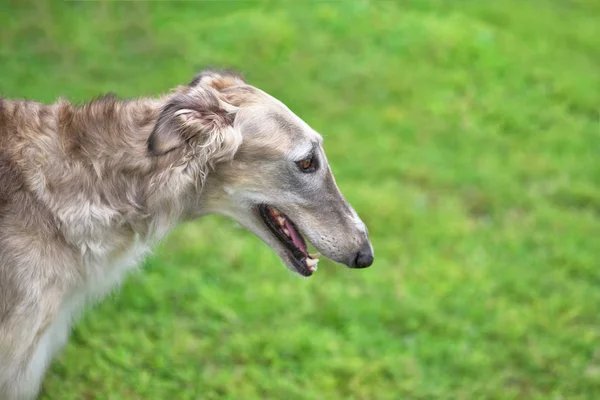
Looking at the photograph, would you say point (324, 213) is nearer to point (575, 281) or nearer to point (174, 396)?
point (174, 396)

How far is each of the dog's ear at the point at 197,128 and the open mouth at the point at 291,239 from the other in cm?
42

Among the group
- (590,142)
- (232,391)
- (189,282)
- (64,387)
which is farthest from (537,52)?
(64,387)

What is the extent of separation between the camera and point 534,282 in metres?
6.42

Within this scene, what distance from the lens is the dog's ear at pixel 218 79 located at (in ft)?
12.9

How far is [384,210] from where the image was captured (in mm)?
6961

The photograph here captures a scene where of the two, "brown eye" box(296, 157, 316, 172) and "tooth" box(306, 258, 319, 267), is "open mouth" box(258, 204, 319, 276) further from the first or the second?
"brown eye" box(296, 157, 316, 172)

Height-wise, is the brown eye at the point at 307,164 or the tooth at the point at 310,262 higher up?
the brown eye at the point at 307,164

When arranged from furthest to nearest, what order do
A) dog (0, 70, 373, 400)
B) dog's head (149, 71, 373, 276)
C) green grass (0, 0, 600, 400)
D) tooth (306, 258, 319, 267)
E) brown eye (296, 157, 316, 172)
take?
green grass (0, 0, 600, 400), tooth (306, 258, 319, 267), brown eye (296, 157, 316, 172), dog's head (149, 71, 373, 276), dog (0, 70, 373, 400)

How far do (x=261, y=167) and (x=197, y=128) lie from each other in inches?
15.9

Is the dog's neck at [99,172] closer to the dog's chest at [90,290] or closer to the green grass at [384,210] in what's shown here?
the dog's chest at [90,290]

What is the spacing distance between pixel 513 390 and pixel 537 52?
19.4ft

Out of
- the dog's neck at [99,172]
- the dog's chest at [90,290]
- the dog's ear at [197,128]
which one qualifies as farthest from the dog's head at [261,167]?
the dog's chest at [90,290]

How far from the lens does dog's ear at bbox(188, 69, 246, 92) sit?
155 inches

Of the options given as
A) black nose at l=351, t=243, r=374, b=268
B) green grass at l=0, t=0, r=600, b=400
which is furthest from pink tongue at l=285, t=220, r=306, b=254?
green grass at l=0, t=0, r=600, b=400
